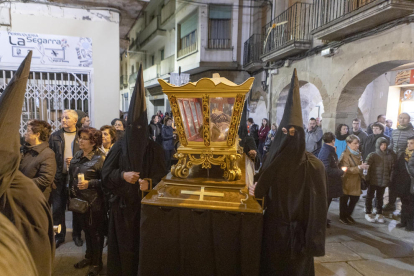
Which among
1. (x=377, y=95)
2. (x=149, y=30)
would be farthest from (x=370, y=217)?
(x=149, y=30)

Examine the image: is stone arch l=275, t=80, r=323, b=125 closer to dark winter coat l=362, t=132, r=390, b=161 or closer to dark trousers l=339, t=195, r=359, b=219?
dark winter coat l=362, t=132, r=390, b=161

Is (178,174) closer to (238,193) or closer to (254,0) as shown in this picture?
(238,193)

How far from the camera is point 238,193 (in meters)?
2.35

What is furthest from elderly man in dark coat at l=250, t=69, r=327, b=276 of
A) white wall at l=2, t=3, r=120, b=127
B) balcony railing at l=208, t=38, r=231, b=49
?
balcony railing at l=208, t=38, r=231, b=49

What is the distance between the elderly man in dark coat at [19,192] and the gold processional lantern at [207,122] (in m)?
1.46

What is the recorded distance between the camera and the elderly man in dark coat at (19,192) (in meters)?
0.94

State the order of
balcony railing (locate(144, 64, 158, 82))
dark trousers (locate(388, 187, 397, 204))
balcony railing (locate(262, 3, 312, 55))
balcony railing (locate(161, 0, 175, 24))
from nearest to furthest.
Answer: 1. dark trousers (locate(388, 187, 397, 204))
2. balcony railing (locate(262, 3, 312, 55))
3. balcony railing (locate(161, 0, 175, 24))
4. balcony railing (locate(144, 64, 158, 82))

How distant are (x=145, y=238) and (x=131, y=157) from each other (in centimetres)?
74

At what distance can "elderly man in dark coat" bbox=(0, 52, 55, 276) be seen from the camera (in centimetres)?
94

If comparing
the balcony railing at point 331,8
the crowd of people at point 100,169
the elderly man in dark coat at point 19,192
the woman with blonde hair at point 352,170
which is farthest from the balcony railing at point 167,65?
the elderly man in dark coat at point 19,192

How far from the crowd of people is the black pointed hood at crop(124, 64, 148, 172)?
18 cm

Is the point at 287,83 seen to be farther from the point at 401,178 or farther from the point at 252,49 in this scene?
the point at 401,178

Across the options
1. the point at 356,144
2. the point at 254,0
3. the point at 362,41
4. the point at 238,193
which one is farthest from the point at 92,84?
the point at 254,0

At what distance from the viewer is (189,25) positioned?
1373cm
